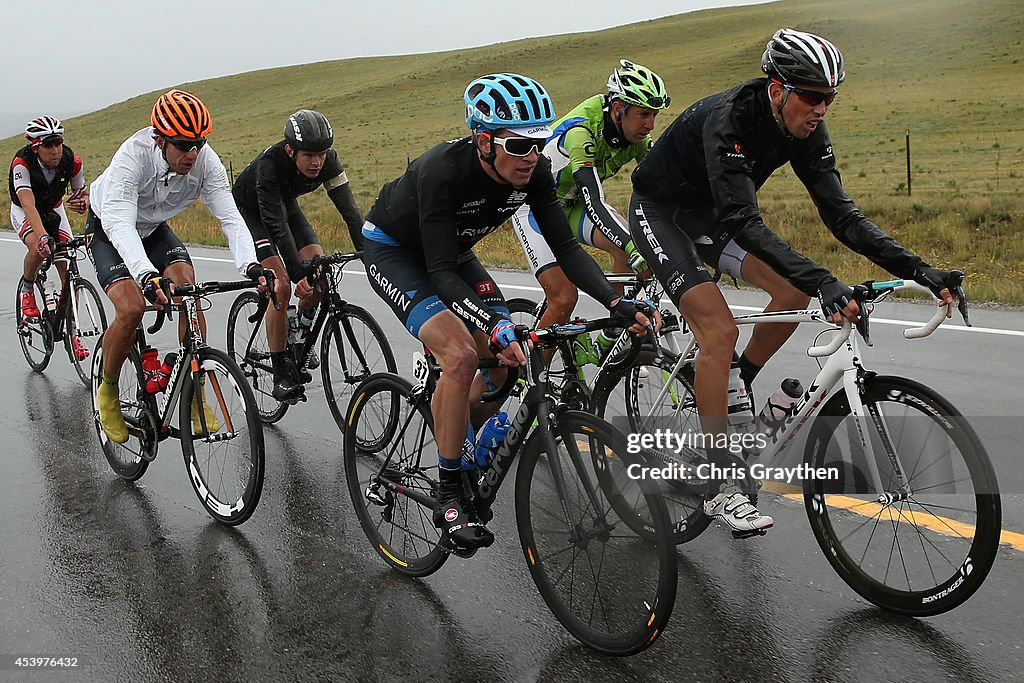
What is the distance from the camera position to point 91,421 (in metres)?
7.06

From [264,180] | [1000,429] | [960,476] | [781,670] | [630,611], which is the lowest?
[1000,429]

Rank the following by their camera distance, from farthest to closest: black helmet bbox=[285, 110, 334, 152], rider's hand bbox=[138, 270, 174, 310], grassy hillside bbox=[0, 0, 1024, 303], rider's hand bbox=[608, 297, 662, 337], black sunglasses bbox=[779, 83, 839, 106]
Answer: grassy hillside bbox=[0, 0, 1024, 303]
black helmet bbox=[285, 110, 334, 152]
rider's hand bbox=[138, 270, 174, 310]
black sunglasses bbox=[779, 83, 839, 106]
rider's hand bbox=[608, 297, 662, 337]

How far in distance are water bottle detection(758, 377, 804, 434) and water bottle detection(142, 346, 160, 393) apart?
11.2ft

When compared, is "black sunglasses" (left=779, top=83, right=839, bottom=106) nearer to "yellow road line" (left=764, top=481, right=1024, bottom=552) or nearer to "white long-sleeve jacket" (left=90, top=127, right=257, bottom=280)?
"yellow road line" (left=764, top=481, right=1024, bottom=552)

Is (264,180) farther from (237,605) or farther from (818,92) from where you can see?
(818,92)

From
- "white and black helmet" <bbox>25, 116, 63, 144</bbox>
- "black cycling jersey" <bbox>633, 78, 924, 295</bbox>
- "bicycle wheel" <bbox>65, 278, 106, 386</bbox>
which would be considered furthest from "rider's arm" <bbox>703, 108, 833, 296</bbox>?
"white and black helmet" <bbox>25, 116, 63, 144</bbox>

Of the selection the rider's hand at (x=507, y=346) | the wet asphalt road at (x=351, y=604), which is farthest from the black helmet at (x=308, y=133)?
the rider's hand at (x=507, y=346)

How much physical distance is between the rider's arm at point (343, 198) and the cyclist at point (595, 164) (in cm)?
122

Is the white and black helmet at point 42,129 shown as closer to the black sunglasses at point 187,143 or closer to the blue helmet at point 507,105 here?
the black sunglasses at point 187,143

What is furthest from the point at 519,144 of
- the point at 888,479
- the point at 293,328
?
the point at 293,328

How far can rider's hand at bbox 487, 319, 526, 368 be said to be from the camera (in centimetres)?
352

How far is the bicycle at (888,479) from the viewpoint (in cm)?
351

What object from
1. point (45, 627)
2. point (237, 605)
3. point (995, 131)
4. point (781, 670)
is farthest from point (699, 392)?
point (995, 131)

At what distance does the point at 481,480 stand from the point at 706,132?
180 cm
